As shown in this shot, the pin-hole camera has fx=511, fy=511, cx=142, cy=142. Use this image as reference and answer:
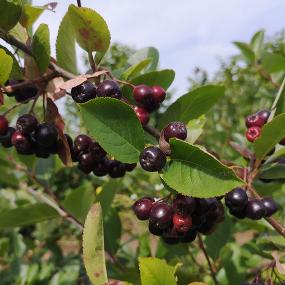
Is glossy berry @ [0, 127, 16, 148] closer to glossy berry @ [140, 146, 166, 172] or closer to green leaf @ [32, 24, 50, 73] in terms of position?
green leaf @ [32, 24, 50, 73]

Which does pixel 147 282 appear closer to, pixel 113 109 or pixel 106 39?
pixel 113 109

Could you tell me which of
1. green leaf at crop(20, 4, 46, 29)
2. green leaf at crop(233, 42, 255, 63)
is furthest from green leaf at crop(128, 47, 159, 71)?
green leaf at crop(233, 42, 255, 63)

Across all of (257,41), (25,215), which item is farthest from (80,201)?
(257,41)

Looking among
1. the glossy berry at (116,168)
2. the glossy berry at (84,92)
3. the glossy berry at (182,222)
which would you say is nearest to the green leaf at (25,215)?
the glossy berry at (116,168)

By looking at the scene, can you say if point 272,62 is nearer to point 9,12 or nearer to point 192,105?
point 192,105

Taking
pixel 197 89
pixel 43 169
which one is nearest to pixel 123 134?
pixel 197 89
